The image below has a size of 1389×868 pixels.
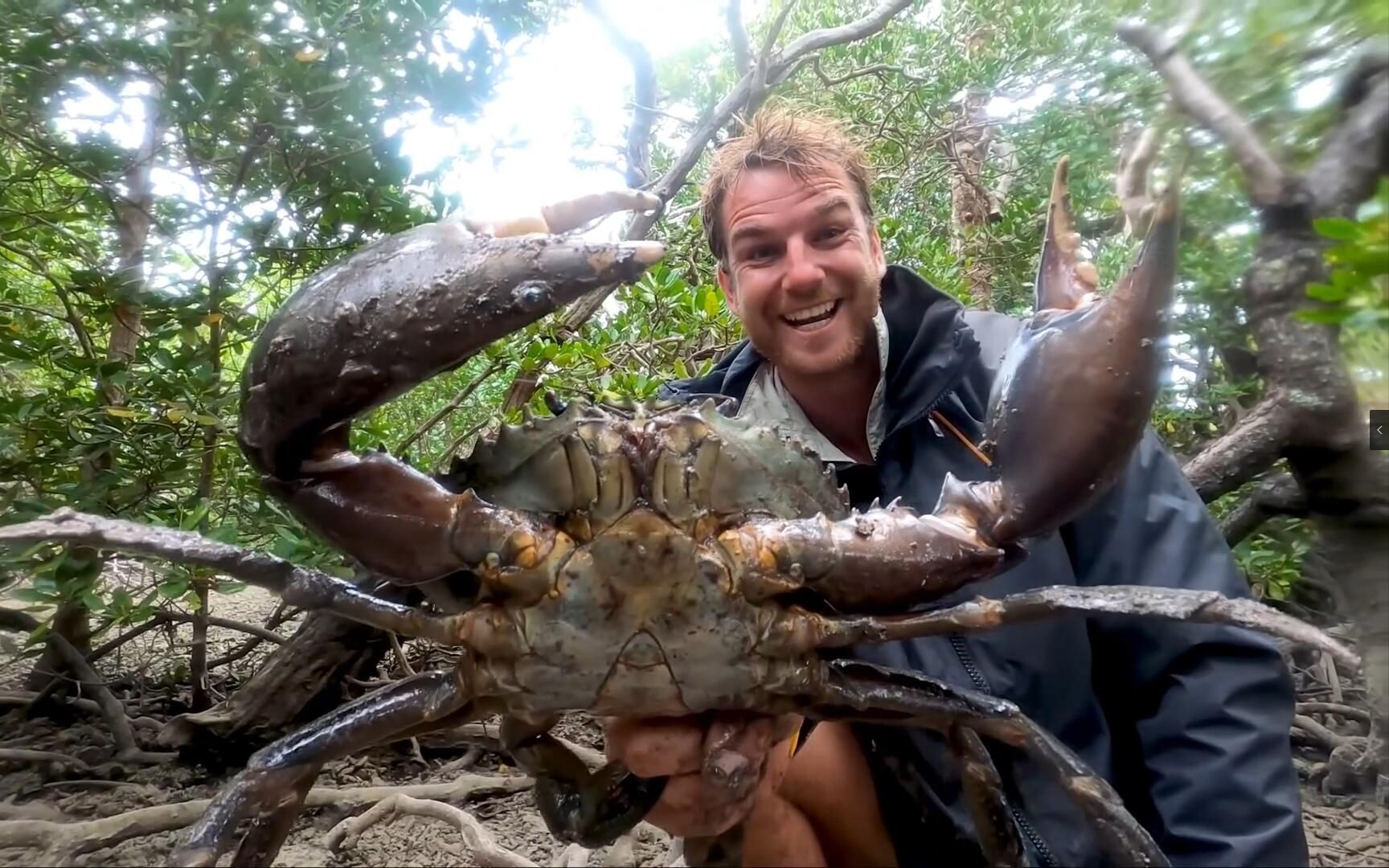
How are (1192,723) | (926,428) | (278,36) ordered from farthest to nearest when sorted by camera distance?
1. (926,428)
2. (278,36)
3. (1192,723)

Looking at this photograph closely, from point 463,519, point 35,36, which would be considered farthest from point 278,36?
point 463,519

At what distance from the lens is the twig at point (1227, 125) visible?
1.64 ft

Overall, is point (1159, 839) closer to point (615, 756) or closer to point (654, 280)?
point (615, 756)

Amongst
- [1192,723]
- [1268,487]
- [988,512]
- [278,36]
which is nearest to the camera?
[1268,487]

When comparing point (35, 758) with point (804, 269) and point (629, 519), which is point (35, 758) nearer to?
point (629, 519)

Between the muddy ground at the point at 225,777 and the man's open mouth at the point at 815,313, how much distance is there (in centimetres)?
111

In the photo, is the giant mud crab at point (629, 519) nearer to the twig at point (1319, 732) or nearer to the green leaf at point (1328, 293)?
the green leaf at point (1328, 293)

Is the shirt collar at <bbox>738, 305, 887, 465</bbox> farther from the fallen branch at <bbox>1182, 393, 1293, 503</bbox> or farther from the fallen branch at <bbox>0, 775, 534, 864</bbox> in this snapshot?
the fallen branch at <bbox>0, 775, 534, 864</bbox>

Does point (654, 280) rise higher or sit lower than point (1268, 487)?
higher

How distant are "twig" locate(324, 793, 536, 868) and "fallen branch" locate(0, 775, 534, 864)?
1.6 inches

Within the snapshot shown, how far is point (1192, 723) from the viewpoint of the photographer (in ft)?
4.24

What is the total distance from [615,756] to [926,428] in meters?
0.78

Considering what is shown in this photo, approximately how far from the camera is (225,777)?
1.91 metres

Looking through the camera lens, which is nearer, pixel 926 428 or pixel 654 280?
pixel 926 428
